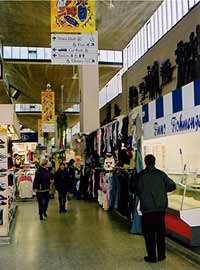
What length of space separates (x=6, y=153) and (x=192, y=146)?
3.29 m

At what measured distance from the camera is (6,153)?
8.12 metres

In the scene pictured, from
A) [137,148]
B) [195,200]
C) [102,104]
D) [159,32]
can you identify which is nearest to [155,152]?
[137,148]

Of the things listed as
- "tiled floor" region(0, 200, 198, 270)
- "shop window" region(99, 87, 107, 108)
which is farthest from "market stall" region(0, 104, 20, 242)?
"shop window" region(99, 87, 107, 108)

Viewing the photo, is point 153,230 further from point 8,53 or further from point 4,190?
point 8,53

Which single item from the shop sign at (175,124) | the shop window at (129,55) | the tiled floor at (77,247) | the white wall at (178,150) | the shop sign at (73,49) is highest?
the shop window at (129,55)

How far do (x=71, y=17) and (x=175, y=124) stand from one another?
3381mm

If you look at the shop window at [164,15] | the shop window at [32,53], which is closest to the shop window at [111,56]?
the shop window at [32,53]

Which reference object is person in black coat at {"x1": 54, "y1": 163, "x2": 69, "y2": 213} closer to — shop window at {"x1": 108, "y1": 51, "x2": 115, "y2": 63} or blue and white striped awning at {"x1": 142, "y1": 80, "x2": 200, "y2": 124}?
blue and white striped awning at {"x1": 142, "y1": 80, "x2": 200, "y2": 124}

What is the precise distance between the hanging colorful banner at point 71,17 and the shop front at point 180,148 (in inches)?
81.6

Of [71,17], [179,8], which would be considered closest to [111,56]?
[179,8]

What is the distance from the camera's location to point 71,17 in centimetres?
845

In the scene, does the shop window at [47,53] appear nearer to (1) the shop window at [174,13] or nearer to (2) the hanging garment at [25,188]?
(2) the hanging garment at [25,188]

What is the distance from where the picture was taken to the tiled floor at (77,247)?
610cm

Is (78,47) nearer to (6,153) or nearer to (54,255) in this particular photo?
(6,153)
